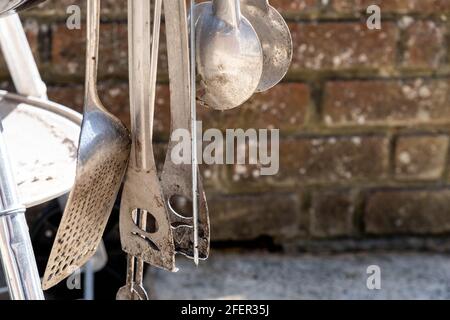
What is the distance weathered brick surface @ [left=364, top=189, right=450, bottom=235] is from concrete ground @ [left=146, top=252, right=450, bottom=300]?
0.12 ft

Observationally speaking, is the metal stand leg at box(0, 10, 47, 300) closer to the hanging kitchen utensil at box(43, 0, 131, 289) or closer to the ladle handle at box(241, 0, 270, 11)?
the hanging kitchen utensil at box(43, 0, 131, 289)

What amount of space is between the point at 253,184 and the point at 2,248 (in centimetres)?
64

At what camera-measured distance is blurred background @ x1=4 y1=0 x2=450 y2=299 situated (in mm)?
1015

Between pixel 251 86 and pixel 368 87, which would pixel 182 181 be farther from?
pixel 368 87

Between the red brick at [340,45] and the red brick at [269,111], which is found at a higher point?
the red brick at [340,45]

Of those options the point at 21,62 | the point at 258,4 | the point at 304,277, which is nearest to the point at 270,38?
the point at 258,4

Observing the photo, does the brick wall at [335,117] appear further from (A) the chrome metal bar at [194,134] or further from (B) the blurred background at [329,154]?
(A) the chrome metal bar at [194,134]

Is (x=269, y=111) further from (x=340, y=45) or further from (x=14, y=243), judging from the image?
(x=14, y=243)

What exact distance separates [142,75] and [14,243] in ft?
0.37

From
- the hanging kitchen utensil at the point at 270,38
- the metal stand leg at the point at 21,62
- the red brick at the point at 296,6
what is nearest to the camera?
the hanging kitchen utensil at the point at 270,38

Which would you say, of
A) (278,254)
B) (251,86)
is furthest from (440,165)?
(251,86)

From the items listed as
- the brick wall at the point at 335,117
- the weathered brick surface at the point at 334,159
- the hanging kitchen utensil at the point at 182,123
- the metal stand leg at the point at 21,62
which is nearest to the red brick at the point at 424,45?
the brick wall at the point at 335,117

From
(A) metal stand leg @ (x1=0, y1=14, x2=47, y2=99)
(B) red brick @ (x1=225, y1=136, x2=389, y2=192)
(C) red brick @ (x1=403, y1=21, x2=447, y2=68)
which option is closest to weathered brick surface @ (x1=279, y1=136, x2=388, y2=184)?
(B) red brick @ (x1=225, y1=136, x2=389, y2=192)

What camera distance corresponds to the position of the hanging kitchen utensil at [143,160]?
47cm
